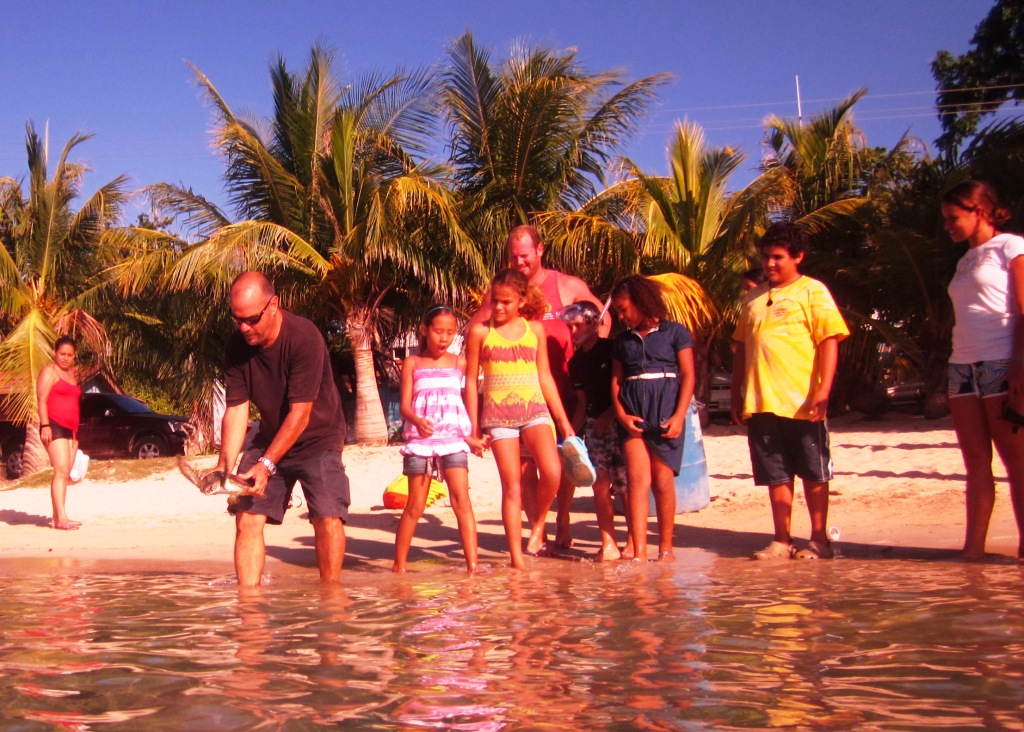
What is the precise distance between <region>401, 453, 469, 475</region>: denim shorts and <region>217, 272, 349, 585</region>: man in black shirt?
0.58 meters

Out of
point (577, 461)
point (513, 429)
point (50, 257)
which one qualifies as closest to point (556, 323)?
point (513, 429)

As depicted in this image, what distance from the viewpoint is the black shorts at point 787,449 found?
5.65 m

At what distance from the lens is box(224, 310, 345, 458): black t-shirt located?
16.3 feet

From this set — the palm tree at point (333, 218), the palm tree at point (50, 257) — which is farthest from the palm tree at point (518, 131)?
the palm tree at point (50, 257)

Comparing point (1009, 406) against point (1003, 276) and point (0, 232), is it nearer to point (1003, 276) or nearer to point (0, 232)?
point (1003, 276)

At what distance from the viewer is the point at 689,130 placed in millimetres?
15398

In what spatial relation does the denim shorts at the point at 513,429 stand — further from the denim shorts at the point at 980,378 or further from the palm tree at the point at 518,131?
the palm tree at the point at 518,131

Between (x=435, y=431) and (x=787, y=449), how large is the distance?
198 cm

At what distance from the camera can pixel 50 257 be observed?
15.8 m

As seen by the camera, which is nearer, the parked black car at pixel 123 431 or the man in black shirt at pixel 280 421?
the man in black shirt at pixel 280 421

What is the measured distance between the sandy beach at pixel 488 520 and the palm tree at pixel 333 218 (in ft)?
15.3

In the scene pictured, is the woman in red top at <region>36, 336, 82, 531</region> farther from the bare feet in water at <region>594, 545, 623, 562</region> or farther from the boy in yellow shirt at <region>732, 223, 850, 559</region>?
the boy in yellow shirt at <region>732, 223, 850, 559</region>

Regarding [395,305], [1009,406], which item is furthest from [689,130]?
[1009,406]

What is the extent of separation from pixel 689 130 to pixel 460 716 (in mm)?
13733
